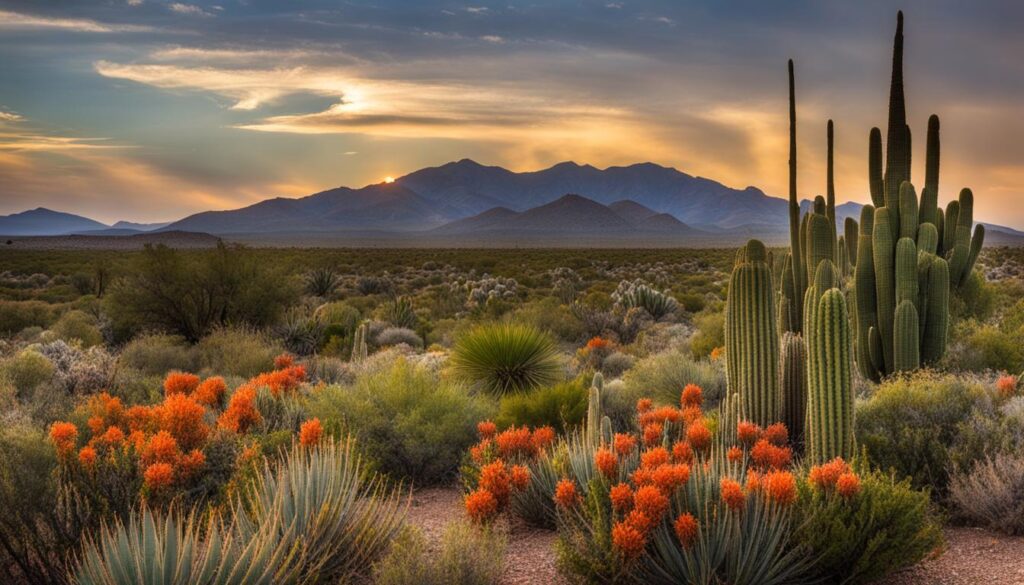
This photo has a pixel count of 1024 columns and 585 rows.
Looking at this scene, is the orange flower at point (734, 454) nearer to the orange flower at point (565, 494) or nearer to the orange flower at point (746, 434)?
the orange flower at point (746, 434)

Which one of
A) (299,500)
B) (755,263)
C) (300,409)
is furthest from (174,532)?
(755,263)

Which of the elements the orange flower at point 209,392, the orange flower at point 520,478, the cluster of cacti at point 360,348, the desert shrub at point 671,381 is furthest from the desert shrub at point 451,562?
the cluster of cacti at point 360,348

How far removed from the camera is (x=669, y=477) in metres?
5.00

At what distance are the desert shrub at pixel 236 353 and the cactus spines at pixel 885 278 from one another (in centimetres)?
1050

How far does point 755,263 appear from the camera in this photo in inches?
351

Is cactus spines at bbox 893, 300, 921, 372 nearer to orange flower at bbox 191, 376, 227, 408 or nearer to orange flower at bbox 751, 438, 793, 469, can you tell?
orange flower at bbox 751, 438, 793, 469

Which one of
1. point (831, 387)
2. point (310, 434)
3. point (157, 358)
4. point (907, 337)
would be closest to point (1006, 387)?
point (907, 337)

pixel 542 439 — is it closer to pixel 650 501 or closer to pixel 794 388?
pixel 650 501

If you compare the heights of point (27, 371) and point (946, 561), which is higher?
point (27, 371)

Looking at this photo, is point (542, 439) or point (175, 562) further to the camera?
point (542, 439)

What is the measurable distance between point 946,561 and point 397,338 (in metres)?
15.0

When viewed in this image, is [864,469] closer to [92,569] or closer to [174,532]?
[174,532]

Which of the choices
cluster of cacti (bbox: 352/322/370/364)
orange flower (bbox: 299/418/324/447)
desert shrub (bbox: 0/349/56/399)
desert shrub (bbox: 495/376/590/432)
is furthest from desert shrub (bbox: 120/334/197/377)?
orange flower (bbox: 299/418/324/447)

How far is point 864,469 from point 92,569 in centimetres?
528
